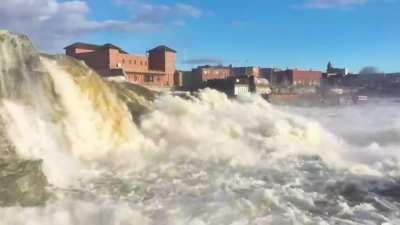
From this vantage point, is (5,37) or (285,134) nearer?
(5,37)

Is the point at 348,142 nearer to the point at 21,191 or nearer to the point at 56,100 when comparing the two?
the point at 56,100

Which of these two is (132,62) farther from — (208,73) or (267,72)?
(267,72)

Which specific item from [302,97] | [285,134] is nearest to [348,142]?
[285,134]

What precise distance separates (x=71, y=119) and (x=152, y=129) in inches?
182

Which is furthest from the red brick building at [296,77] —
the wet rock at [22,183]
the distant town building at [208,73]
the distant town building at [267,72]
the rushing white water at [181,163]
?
the wet rock at [22,183]

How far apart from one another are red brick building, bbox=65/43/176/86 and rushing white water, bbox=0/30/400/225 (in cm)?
4912

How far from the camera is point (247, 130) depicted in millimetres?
26844

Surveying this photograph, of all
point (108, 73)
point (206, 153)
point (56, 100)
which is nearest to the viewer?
point (56, 100)

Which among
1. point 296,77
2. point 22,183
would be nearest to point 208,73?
point 296,77

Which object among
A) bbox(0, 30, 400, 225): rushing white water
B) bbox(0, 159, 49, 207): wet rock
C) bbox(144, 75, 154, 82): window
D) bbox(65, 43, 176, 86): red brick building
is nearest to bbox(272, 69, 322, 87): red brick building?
bbox(65, 43, 176, 86): red brick building

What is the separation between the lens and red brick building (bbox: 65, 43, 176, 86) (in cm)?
8125

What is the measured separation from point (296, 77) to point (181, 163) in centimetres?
10478

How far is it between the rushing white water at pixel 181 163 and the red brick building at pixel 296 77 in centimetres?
9396

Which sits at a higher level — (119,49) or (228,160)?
(119,49)
